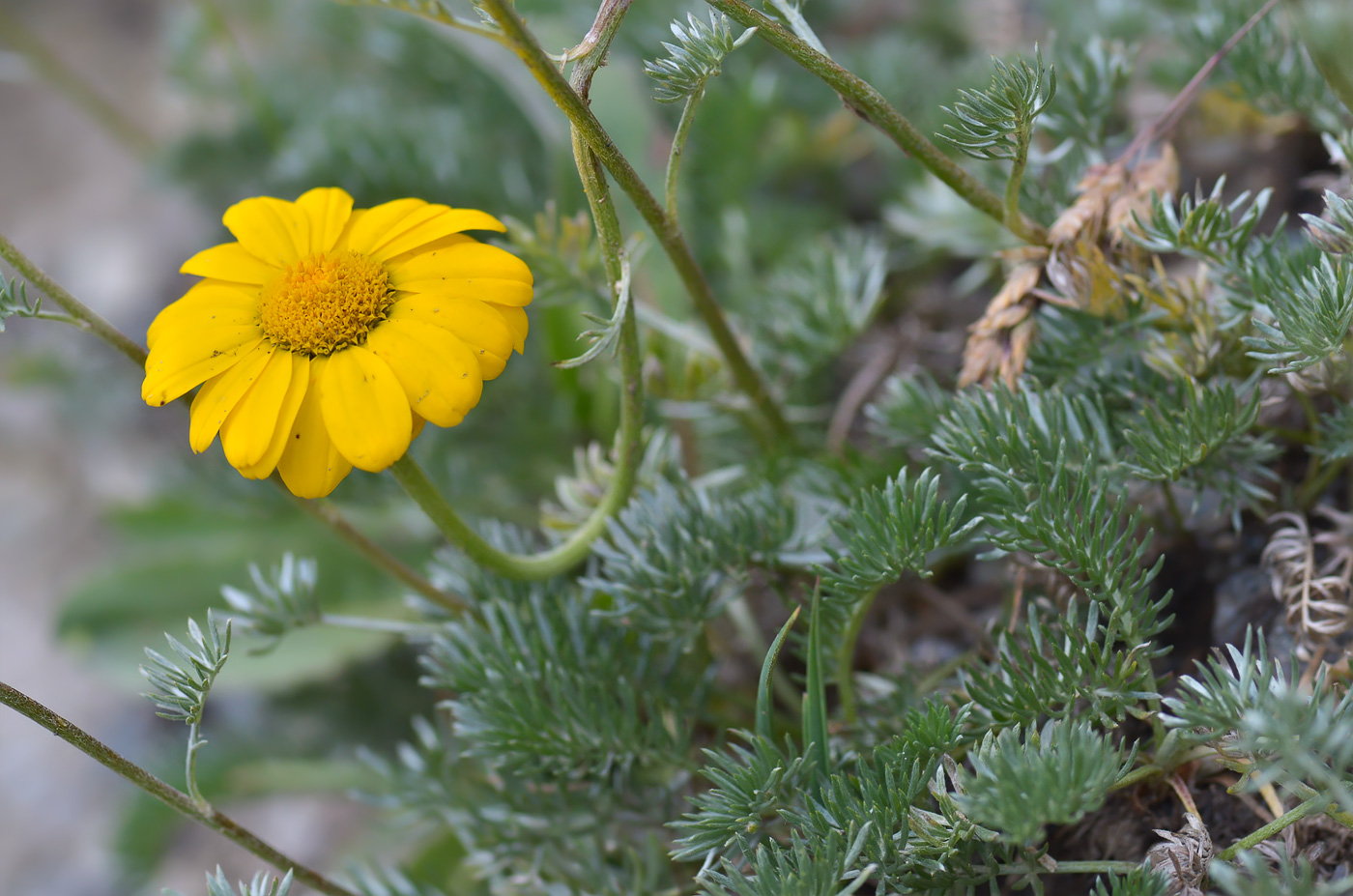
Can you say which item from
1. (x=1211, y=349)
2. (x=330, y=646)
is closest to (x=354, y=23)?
(x=330, y=646)

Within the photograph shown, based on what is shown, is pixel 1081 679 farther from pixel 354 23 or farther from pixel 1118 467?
pixel 354 23

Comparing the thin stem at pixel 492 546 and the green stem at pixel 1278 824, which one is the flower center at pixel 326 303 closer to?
the thin stem at pixel 492 546

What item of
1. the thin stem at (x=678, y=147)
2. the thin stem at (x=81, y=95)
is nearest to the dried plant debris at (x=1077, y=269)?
the thin stem at (x=678, y=147)

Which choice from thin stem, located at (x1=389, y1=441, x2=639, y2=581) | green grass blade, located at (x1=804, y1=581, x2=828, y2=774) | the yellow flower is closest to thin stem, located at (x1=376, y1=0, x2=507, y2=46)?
the yellow flower

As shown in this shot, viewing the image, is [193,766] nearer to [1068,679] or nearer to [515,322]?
[515,322]

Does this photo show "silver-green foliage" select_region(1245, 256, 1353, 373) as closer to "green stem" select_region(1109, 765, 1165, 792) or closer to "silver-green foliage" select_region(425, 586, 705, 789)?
"green stem" select_region(1109, 765, 1165, 792)
